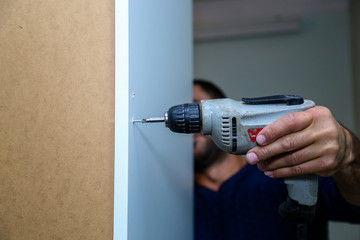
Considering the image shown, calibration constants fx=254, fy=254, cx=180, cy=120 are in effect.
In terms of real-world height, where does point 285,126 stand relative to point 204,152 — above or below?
above

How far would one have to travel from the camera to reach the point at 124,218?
426 mm

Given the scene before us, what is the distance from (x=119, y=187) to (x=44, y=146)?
0.54ft

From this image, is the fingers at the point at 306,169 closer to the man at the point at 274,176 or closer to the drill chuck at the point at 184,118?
the man at the point at 274,176

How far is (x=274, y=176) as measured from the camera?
57 centimetres

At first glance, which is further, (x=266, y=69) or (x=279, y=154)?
(x=266, y=69)

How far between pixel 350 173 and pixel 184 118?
1.71 feet

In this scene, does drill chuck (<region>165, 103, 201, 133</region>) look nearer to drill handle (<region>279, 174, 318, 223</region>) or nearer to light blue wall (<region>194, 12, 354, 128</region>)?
drill handle (<region>279, 174, 318, 223</region>)

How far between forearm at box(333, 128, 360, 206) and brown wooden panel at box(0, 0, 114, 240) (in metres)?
0.54

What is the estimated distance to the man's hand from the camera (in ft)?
1.60

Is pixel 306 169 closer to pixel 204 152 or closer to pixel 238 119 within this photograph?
pixel 238 119

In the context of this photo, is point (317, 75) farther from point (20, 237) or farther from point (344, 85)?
point (20, 237)

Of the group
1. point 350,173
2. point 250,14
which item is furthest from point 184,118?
point 250,14

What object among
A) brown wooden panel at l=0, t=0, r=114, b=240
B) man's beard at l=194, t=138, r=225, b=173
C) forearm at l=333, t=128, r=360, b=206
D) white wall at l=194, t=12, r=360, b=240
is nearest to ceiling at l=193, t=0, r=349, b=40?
white wall at l=194, t=12, r=360, b=240

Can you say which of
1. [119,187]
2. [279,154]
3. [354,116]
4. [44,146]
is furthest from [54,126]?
[354,116]
